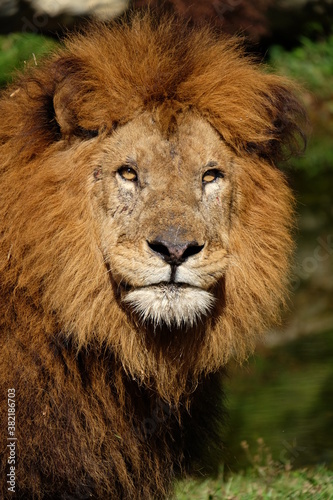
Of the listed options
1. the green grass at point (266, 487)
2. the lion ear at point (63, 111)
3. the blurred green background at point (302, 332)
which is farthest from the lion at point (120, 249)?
the blurred green background at point (302, 332)

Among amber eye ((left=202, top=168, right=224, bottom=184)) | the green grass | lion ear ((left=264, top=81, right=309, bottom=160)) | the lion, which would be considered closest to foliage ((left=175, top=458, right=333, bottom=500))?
the green grass

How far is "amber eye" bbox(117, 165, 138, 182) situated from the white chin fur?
0.54m

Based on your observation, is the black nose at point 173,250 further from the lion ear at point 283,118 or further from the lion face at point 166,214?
the lion ear at point 283,118

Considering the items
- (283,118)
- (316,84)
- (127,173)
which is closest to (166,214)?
(127,173)

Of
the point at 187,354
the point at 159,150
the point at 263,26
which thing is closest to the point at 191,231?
the point at 159,150

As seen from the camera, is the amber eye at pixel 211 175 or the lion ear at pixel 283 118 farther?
the lion ear at pixel 283 118

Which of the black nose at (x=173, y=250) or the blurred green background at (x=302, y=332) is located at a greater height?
the black nose at (x=173, y=250)

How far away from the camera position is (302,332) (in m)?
9.50

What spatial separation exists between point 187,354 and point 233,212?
0.71 m

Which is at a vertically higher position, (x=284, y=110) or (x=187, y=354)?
(x=284, y=110)

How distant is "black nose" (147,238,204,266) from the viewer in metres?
3.55

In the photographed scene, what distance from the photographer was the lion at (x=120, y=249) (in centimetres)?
380

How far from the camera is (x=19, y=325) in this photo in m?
3.91

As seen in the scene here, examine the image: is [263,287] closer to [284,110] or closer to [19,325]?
[284,110]
